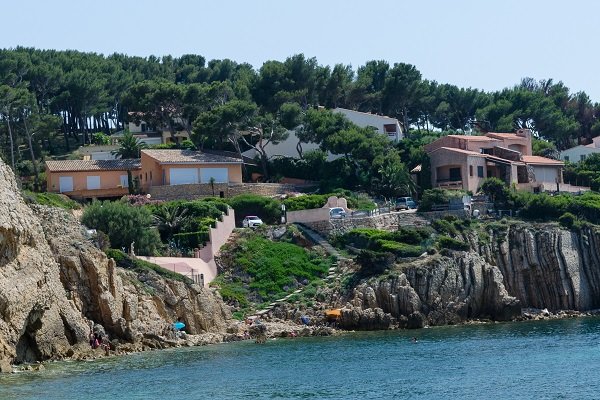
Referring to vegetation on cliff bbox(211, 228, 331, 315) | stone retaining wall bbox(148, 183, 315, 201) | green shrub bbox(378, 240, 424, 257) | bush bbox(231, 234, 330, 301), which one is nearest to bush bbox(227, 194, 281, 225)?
vegetation on cliff bbox(211, 228, 331, 315)

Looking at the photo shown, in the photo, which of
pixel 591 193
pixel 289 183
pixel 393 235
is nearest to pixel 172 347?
pixel 393 235

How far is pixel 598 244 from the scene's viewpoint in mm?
82250

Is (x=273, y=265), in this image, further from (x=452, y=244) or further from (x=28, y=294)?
(x=28, y=294)

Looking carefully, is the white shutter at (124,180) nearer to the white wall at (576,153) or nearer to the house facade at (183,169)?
the house facade at (183,169)

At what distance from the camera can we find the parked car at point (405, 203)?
87000 millimetres

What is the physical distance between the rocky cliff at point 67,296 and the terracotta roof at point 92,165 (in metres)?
20.8

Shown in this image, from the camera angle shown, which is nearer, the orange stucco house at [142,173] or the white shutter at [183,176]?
the orange stucco house at [142,173]

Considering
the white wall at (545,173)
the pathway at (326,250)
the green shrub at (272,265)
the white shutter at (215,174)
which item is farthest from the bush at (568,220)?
the white shutter at (215,174)

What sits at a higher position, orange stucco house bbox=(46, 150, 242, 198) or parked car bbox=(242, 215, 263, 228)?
orange stucco house bbox=(46, 150, 242, 198)

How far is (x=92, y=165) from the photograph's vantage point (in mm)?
89750

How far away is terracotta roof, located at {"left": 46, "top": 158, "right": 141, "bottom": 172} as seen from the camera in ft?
290

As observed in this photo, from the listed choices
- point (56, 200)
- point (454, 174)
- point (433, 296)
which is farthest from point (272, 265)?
point (454, 174)

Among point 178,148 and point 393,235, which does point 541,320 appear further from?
point 178,148

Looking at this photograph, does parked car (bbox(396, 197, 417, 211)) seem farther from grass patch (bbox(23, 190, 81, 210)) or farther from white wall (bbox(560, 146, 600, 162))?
white wall (bbox(560, 146, 600, 162))
